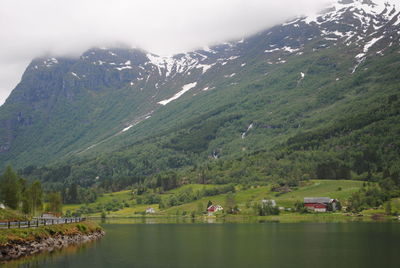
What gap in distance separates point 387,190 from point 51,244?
146 metres

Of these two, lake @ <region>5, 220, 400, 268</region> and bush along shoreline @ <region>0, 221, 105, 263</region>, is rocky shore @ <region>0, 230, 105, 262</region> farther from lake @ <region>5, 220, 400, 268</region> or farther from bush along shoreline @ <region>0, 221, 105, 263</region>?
lake @ <region>5, 220, 400, 268</region>

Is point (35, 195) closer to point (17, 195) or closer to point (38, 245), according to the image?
point (17, 195)

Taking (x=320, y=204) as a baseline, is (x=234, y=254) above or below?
below

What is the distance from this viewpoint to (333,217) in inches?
6609

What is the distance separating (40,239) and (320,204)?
14256cm

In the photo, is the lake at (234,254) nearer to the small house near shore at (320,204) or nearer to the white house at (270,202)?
the small house near shore at (320,204)

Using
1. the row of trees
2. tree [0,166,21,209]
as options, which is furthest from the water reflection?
the row of trees

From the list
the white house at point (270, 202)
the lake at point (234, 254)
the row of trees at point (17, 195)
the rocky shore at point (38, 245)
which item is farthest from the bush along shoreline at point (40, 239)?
the white house at point (270, 202)

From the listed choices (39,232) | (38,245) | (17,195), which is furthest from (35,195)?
(38,245)

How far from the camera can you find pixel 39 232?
70.3m

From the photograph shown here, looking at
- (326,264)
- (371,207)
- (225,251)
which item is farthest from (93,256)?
(371,207)

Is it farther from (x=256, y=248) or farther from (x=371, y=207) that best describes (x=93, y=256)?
(x=371, y=207)

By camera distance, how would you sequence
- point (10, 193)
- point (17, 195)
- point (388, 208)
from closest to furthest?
point (10, 193) → point (17, 195) → point (388, 208)

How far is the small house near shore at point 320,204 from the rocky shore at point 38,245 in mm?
119369
